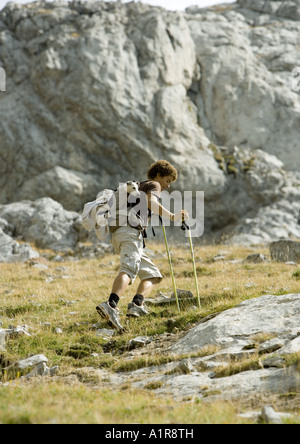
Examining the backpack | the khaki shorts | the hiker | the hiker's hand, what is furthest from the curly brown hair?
the khaki shorts

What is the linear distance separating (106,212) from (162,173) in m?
1.37

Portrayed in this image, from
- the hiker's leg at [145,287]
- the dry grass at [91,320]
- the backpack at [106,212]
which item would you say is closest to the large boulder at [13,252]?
the dry grass at [91,320]

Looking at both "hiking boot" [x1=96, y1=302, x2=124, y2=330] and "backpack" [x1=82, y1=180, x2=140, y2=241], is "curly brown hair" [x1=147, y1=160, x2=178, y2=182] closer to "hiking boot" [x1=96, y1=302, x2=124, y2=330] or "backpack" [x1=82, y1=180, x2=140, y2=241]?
"backpack" [x1=82, y1=180, x2=140, y2=241]

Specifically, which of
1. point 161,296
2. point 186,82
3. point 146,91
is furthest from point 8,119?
point 161,296

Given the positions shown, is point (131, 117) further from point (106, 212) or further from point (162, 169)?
point (106, 212)

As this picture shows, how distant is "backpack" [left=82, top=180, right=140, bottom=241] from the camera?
8.70 meters

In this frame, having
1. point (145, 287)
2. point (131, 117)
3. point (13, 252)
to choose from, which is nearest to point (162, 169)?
point (145, 287)

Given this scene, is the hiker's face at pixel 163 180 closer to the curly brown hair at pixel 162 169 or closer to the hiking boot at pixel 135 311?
the curly brown hair at pixel 162 169

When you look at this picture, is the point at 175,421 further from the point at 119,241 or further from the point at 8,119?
the point at 8,119

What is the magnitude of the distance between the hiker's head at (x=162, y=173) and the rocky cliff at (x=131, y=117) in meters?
18.5

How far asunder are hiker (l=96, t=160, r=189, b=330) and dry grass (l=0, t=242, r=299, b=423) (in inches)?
16.5

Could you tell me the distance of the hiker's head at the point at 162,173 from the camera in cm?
927

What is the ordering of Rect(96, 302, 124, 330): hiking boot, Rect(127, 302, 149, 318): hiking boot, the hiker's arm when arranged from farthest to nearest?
Rect(127, 302, 149, 318): hiking boot < the hiker's arm < Rect(96, 302, 124, 330): hiking boot

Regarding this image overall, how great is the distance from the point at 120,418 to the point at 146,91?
91.6 feet
